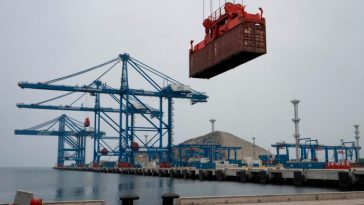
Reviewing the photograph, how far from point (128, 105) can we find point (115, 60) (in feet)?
37.0

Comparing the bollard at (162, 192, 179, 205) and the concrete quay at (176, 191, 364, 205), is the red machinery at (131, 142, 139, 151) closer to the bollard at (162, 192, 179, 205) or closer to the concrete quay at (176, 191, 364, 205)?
the concrete quay at (176, 191, 364, 205)

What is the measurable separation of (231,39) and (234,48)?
766 mm

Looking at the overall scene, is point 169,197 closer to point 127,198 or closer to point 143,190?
point 127,198

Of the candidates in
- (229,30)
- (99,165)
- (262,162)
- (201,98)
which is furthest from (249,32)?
(99,165)

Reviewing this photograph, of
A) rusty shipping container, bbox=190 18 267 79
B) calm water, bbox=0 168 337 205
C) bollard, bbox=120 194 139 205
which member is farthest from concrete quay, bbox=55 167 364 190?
bollard, bbox=120 194 139 205

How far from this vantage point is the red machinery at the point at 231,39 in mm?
26181

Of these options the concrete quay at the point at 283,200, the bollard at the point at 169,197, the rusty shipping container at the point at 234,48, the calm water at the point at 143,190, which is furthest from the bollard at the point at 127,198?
the rusty shipping container at the point at 234,48

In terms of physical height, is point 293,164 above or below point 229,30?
below

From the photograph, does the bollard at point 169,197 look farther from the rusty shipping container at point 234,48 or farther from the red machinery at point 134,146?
the red machinery at point 134,146

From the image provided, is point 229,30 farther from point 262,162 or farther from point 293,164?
point 262,162

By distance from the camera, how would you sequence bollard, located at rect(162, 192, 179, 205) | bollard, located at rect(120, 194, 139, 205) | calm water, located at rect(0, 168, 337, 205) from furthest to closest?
calm water, located at rect(0, 168, 337, 205) → bollard, located at rect(162, 192, 179, 205) → bollard, located at rect(120, 194, 139, 205)

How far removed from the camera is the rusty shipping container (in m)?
26.1

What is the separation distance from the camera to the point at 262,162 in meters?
75.9

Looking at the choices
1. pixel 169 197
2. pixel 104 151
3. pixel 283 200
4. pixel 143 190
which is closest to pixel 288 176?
pixel 143 190
